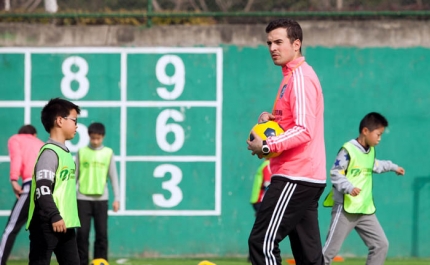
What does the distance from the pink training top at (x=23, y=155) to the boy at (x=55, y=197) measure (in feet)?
12.4

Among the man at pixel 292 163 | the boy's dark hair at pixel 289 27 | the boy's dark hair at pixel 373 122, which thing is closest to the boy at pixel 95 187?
the boy's dark hair at pixel 373 122

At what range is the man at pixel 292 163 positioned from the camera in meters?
6.01

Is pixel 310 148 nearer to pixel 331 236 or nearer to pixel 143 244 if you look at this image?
pixel 331 236

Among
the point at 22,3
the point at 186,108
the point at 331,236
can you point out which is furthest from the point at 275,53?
the point at 22,3

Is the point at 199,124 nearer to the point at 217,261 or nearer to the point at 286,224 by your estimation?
the point at 217,261

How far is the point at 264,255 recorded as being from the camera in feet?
19.7

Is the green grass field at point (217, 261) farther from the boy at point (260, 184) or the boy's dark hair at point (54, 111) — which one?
the boy's dark hair at point (54, 111)

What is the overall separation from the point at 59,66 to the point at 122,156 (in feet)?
5.21

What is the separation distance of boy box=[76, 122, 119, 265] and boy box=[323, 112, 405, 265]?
3107mm

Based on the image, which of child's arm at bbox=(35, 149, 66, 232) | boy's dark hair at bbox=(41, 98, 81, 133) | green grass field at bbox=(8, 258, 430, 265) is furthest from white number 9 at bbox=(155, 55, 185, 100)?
child's arm at bbox=(35, 149, 66, 232)

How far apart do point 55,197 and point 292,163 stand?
1982 mm

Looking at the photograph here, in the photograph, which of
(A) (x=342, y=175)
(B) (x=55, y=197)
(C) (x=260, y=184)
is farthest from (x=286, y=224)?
(C) (x=260, y=184)

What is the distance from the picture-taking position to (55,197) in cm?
670

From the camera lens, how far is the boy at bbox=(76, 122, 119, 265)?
10289 mm
